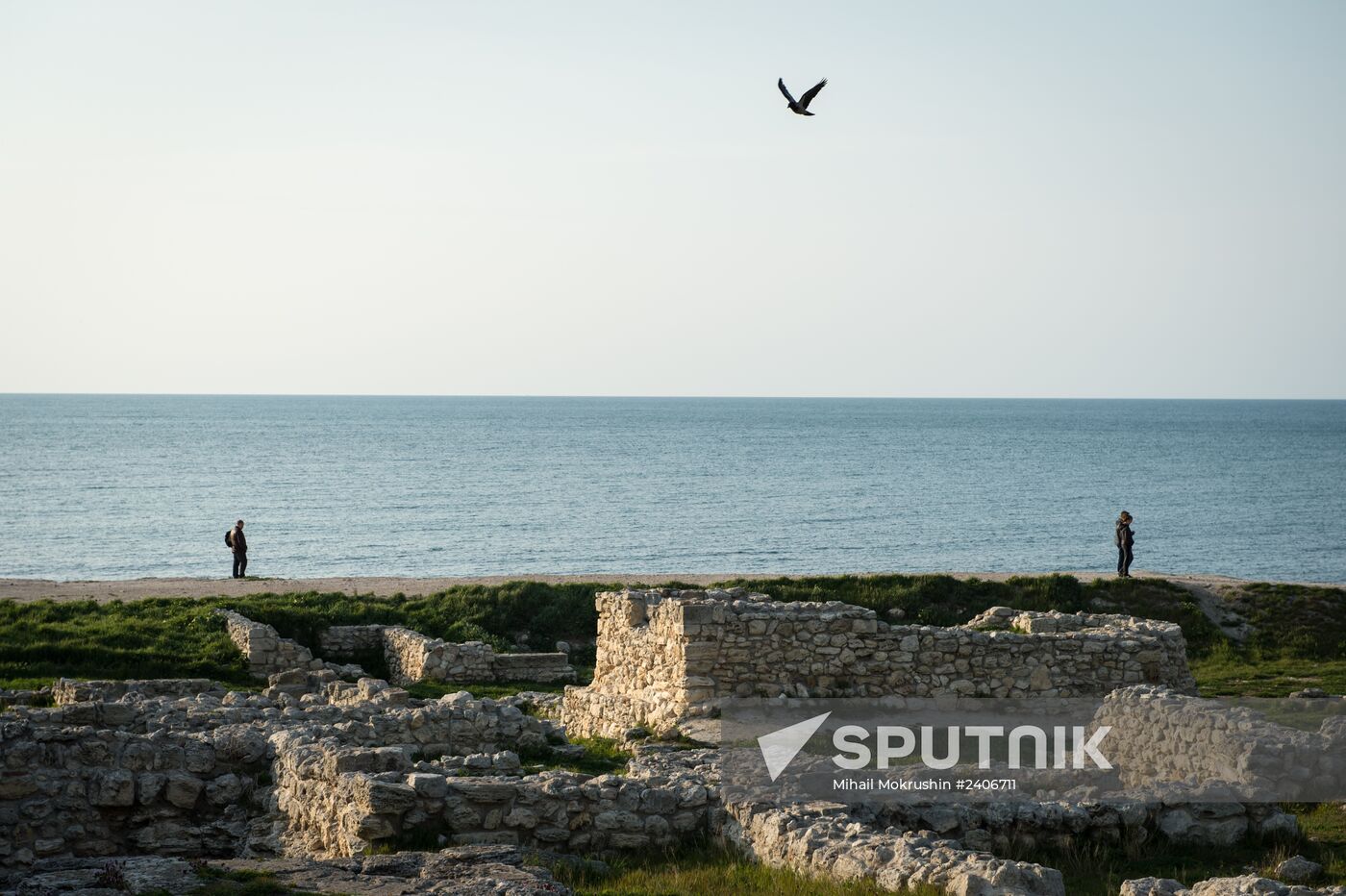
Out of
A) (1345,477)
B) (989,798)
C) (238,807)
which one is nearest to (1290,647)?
(989,798)

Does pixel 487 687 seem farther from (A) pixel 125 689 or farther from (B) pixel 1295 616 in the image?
(B) pixel 1295 616

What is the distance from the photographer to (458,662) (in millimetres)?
23703

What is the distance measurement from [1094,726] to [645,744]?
5.62 meters

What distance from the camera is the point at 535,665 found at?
80.3 feet

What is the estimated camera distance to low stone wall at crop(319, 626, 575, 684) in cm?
2362

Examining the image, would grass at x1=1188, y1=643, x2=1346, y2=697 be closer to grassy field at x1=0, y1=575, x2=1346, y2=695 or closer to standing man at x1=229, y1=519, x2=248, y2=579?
grassy field at x1=0, y1=575, x2=1346, y2=695

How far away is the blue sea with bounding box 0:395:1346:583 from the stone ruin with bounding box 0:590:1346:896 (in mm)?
37580

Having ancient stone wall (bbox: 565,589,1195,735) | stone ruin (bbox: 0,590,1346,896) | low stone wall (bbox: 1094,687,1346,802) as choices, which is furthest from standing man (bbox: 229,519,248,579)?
low stone wall (bbox: 1094,687,1346,802)

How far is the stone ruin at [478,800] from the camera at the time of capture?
10.2 meters

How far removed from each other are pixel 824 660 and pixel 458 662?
7642 mm

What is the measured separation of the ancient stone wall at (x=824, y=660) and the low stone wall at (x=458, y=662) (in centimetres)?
361

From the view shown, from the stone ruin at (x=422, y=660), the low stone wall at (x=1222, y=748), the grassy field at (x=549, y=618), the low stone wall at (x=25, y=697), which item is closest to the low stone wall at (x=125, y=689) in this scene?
the low stone wall at (x=25, y=697)
